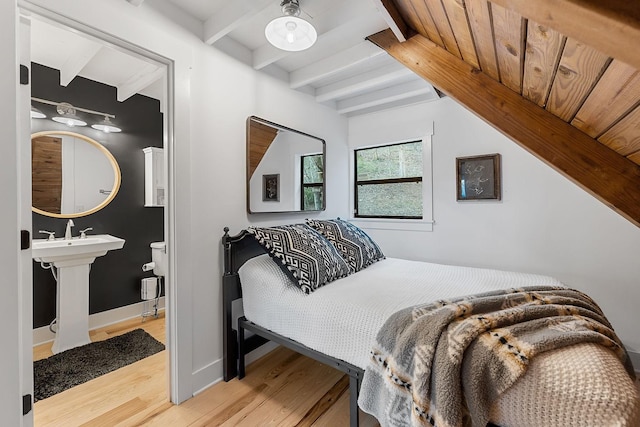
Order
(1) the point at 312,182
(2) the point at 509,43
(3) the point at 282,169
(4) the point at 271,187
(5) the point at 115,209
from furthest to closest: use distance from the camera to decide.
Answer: (5) the point at 115,209 < (1) the point at 312,182 < (3) the point at 282,169 < (4) the point at 271,187 < (2) the point at 509,43

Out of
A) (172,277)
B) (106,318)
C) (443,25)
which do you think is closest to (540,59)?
(443,25)

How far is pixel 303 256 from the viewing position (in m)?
1.87

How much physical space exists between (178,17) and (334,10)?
969 millimetres

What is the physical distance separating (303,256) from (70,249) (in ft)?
6.51

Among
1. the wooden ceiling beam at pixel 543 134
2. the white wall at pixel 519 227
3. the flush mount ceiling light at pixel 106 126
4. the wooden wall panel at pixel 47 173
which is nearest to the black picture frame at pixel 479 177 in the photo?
the white wall at pixel 519 227

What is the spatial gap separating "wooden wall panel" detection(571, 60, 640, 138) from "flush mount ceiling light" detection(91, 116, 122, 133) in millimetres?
3657

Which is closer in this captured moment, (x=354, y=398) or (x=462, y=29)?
(x=462, y=29)

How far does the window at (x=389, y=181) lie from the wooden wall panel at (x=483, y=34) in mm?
1657

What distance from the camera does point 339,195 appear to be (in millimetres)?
3293

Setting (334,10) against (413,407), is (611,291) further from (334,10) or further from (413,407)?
(334,10)

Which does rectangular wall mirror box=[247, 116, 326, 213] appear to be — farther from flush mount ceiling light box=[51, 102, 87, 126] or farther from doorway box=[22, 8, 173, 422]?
flush mount ceiling light box=[51, 102, 87, 126]

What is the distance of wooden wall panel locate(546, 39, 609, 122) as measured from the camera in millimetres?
808

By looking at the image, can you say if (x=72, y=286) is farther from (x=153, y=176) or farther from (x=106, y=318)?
(x=153, y=176)

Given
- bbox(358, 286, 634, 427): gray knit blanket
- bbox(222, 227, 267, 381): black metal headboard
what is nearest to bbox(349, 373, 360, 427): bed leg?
bbox(358, 286, 634, 427): gray knit blanket
